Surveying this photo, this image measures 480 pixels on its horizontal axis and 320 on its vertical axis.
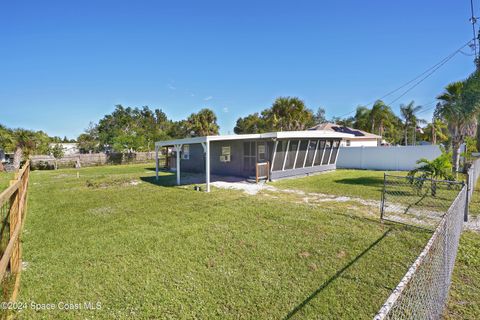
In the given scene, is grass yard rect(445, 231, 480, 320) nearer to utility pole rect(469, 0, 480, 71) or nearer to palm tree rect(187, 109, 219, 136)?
utility pole rect(469, 0, 480, 71)

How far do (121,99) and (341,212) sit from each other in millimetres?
47324

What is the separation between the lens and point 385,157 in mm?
16484

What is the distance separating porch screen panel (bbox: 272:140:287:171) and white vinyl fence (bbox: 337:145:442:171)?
9067mm

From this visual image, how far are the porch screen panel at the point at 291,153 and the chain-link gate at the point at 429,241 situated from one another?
15.5 feet

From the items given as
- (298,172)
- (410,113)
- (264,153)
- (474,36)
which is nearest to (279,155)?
(264,153)

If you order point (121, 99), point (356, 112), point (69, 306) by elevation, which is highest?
point (121, 99)

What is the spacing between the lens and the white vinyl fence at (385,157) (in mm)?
15102

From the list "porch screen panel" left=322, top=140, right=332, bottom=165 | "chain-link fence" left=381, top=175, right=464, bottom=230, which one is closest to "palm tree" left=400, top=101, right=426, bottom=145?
"porch screen panel" left=322, top=140, right=332, bottom=165

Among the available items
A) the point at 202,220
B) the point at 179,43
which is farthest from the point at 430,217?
the point at 179,43

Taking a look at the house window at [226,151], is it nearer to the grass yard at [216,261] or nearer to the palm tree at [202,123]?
the grass yard at [216,261]

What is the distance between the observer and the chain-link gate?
2021 mm

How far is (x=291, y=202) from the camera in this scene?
734 centimetres

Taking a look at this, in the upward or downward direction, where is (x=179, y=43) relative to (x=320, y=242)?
upward

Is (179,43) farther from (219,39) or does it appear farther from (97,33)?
(97,33)
